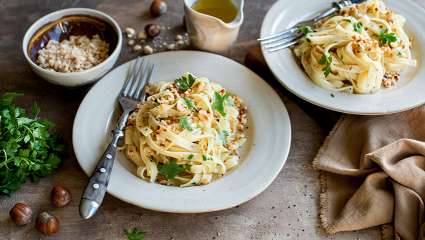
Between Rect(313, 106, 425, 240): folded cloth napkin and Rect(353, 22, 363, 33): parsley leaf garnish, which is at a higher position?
Rect(353, 22, 363, 33): parsley leaf garnish

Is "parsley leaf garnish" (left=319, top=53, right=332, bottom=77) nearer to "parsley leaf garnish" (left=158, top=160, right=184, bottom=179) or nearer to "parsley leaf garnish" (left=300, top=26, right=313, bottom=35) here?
"parsley leaf garnish" (left=300, top=26, right=313, bottom=35)

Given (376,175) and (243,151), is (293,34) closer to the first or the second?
(243,151)

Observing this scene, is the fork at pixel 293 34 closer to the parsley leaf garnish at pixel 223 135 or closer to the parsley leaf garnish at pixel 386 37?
the parsley leaf garnish at pixel 386 37

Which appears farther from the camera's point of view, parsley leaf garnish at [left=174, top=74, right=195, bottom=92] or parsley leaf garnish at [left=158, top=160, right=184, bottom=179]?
parsley leaf garnish at [left=174, top=74, right=195, bottom=92]

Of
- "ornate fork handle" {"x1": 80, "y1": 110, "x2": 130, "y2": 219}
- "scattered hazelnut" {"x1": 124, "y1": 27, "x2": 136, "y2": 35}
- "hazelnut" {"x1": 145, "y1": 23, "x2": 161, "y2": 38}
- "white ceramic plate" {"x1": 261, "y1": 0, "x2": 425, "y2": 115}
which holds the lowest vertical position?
"scattered hazelnut" {"x1": 124, "y1": 27, "x2": 136, "y2": 35}

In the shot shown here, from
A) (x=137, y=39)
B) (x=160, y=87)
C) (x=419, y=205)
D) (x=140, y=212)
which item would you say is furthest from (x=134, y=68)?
(x=419, y=205)

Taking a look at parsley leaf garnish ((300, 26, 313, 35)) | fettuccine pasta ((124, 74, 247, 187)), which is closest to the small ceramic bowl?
fettuccine pasta ((124, 74, 247, 187))
